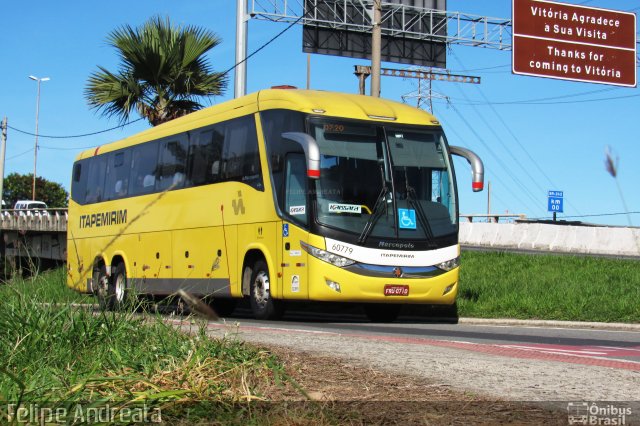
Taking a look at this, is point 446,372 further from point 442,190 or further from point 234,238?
point 234,238

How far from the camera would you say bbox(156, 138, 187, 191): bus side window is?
63.0 feet

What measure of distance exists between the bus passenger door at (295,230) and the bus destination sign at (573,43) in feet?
51.9

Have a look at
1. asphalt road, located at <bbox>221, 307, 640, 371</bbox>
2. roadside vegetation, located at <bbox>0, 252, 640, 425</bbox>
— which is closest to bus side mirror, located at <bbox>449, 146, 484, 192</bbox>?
asphalt road, located at <bbox>221, 307, 640, 371</bbox>

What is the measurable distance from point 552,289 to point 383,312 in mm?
4269

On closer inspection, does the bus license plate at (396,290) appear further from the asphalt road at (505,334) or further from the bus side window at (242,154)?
the bus side window at (242,154)

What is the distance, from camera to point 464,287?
2095cm

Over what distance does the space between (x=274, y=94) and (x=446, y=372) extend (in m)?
10.2

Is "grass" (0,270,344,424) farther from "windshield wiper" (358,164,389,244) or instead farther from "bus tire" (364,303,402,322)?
"bus tire" (364,303,402,322)

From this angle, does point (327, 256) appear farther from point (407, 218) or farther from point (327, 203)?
point (407, 218)

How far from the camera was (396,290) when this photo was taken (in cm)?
1534

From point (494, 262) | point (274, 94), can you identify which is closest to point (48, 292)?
point (274, 94)

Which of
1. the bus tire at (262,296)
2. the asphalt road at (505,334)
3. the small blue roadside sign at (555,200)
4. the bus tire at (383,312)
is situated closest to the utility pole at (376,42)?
the asphalt road at (505,334)

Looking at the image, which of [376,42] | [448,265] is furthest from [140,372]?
[376,42]

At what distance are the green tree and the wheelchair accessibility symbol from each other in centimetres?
8958
